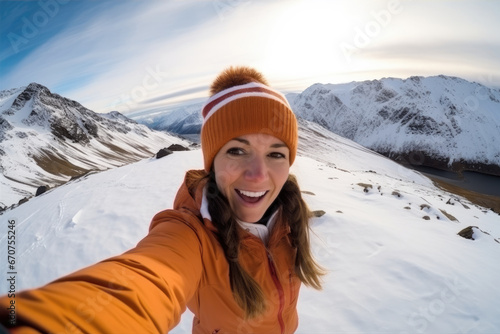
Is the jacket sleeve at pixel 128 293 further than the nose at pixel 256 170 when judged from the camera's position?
No

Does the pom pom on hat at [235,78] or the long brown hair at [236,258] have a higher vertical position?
the pom pom on hat at [235,78]

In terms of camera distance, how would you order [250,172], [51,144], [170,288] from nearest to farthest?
[170,288], [250,172], [51,144]

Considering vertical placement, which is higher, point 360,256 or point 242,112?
point 242,112

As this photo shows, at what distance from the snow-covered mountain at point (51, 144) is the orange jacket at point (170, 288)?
5272 cm

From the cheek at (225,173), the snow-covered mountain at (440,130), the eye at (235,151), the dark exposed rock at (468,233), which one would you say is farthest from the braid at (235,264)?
the snow-covered mountain at (440,130)

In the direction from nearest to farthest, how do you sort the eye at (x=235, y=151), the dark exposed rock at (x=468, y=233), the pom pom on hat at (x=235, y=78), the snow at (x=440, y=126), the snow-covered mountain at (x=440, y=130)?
1. the eye at (x=235, y=151)
2. the pom pom on hat at (x=235, y=78)
3. the dark exposed rock at (x=468, y=233)
4. the snow-covered mountain at (x=440, y=130)
5. the snow at (x=440, y=126)

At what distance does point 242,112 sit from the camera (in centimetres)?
244

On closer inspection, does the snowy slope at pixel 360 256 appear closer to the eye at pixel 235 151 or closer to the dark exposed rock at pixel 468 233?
the dark exposed rock at pixel 468 233

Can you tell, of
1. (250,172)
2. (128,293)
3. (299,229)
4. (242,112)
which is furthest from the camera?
(299,229)

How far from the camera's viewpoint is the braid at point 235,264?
1.99 meters

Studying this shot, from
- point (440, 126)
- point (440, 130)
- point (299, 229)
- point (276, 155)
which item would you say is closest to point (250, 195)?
point (276, 155)

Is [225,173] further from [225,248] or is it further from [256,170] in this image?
[225,248]

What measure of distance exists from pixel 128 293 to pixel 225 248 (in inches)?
36.8

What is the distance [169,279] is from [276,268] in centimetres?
108
